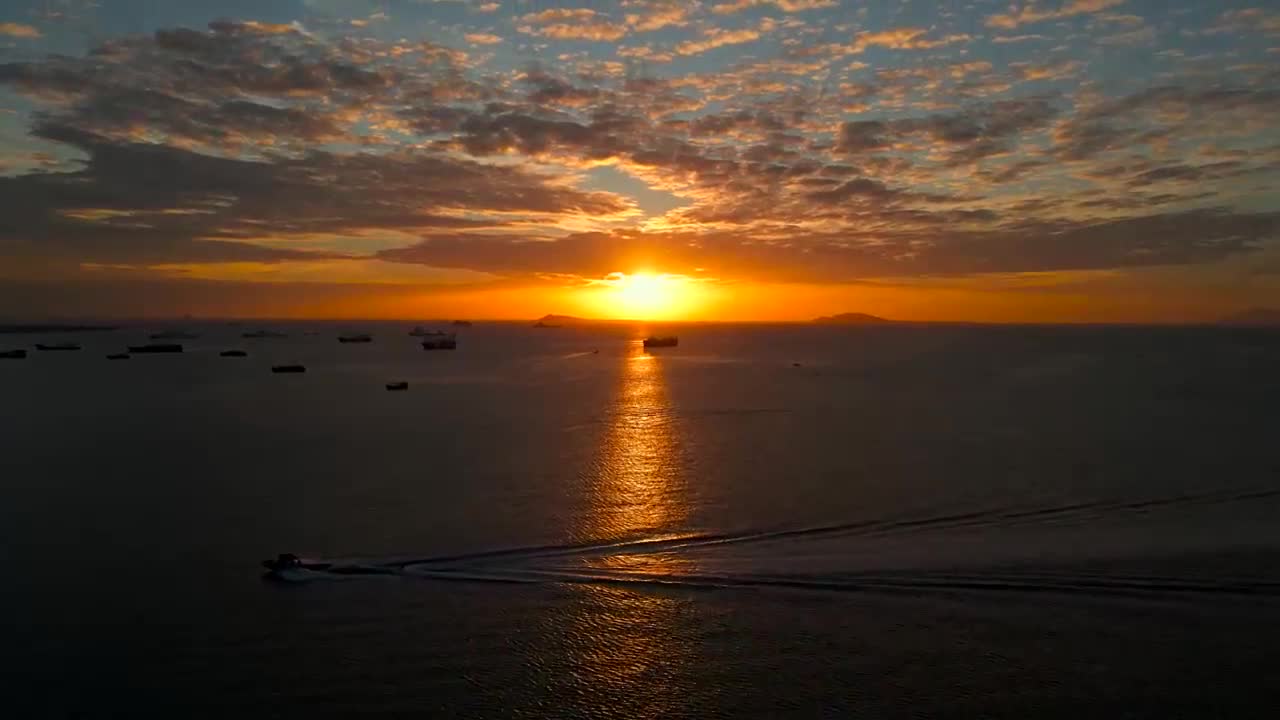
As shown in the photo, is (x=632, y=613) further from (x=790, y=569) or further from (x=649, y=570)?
(x=790, y=569)

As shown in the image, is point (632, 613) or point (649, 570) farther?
point (649, 570)

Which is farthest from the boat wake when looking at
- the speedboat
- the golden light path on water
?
the golden light path on water

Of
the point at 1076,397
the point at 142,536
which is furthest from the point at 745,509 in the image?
the point at 1076,397

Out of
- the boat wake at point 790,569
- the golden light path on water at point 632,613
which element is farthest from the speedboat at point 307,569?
the golden light path on water at point 632,613

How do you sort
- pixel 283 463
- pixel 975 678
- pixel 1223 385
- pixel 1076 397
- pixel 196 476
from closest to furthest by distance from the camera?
pixel 975 678, pixel 196 476, pixel 283 463, pixel 1076 397, pixel 1223 385

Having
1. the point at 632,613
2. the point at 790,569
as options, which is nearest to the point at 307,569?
the point at 632,613

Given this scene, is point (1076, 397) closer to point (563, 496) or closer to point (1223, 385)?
point (1223, 385)
